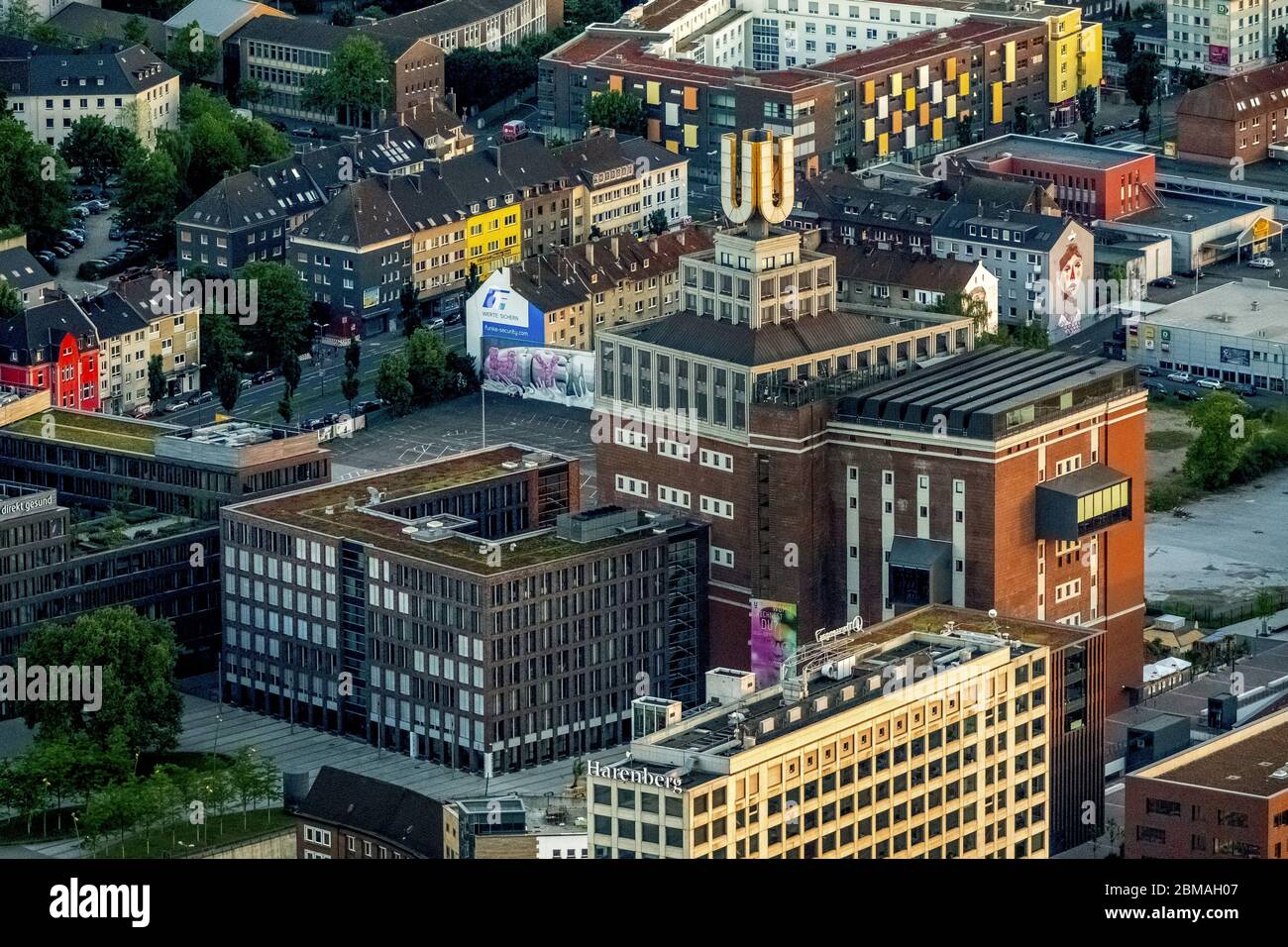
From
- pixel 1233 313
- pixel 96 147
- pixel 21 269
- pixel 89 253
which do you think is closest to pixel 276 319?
pixel 21 269

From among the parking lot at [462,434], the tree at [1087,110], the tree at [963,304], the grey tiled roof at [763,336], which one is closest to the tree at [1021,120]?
the tree at [1087,110]

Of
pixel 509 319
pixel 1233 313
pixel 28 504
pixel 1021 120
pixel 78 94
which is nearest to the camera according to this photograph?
pixel 28 504

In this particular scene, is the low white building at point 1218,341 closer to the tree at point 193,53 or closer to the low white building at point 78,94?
the low white building at point 78,94

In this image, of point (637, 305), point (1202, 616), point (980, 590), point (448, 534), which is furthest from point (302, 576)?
point (637, 305)

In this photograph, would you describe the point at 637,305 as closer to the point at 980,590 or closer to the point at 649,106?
the point at 649,106

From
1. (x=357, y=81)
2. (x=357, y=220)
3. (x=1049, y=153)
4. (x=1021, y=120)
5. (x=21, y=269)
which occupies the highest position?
(x=357, y=81)

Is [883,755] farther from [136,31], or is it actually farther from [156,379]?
[136,31]
